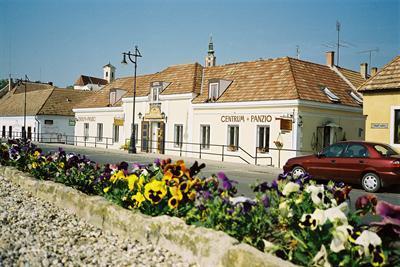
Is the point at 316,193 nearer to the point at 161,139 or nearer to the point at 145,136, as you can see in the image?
the point at 161,139

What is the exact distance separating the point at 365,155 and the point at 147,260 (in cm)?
1037

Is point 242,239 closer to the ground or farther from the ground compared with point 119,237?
farther from the ground

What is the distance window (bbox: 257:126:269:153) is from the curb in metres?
16.1

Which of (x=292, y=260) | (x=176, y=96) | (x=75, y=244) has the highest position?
(x=176, y=96)

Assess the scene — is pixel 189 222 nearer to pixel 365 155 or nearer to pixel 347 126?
pixel 365 155

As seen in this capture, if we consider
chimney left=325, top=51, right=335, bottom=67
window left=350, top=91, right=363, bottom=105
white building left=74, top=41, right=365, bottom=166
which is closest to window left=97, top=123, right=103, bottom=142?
white building left=74, top=41, right=365, bottom=166

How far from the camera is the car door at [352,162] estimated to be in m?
13.1

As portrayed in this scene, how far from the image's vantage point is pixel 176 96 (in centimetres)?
2817

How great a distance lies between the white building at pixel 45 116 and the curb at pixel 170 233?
126 ft

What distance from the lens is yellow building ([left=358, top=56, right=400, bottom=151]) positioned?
54.7ft

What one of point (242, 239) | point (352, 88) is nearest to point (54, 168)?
point (242, 239)

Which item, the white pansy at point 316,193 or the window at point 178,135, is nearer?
the white pansy at point 316,193

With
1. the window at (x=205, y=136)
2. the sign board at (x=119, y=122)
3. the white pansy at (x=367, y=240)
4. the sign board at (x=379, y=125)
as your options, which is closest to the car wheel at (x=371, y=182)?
the sign board at (x=379, y=125)

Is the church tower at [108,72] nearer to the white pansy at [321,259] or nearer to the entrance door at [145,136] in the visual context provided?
the entrance door at [145,136]
